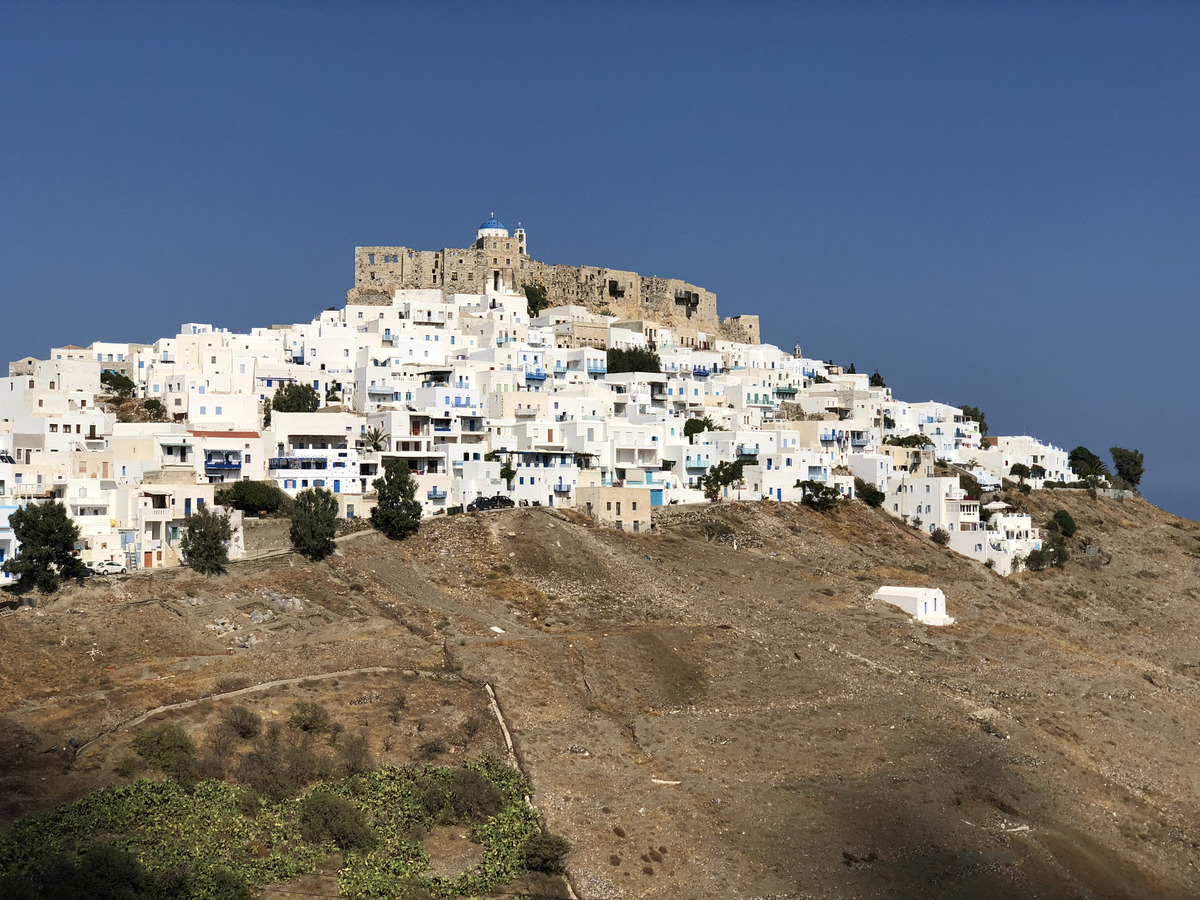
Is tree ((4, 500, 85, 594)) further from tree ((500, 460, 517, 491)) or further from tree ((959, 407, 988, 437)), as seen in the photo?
tree ((959, 407, 988, 437))

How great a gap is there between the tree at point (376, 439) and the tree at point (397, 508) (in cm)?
437

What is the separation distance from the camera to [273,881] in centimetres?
3016

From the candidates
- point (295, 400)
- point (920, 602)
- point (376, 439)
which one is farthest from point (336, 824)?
point (295, 400)

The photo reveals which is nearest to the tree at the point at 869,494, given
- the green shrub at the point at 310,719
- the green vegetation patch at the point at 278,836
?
the green vegetation patch at the point at 278,836

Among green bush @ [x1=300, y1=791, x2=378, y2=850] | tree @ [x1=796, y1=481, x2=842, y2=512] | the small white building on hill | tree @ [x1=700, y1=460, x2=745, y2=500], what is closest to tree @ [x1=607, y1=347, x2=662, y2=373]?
tree @ [x1=700, y1=460, x2=745, y2=500]

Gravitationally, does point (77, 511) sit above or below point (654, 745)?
above

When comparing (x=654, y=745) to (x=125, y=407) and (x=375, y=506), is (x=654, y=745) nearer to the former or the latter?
(x=375, y=506)

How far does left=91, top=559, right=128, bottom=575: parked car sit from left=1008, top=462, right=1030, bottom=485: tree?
6133 centimetres

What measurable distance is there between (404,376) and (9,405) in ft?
63.3

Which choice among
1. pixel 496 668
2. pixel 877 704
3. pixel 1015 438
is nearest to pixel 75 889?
pixel 496 668

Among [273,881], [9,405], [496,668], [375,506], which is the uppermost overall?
[9,405]

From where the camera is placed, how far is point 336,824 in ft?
106

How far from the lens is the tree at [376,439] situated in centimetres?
5981

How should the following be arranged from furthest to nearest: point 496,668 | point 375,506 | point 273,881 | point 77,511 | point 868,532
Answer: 1. point 868,532
2. point 375,506
3. point 77,511
4. point 496,668
5. point 273,881
